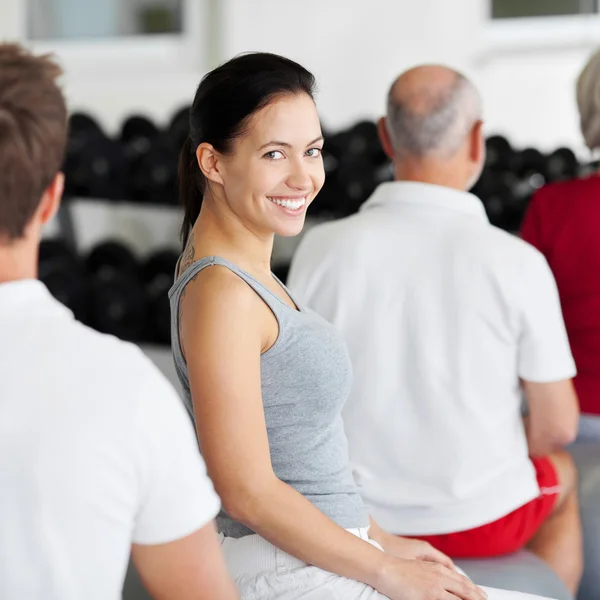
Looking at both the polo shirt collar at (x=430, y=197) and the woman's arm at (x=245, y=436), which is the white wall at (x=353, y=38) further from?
the woman's arm at (x=245, y=436)

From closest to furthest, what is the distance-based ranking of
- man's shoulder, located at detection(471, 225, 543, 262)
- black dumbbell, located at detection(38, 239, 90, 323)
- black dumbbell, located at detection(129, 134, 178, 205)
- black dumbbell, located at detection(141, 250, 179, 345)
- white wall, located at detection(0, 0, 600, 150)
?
1. man's shoulder, located at detection(471, 225, 543, 262)
2. black dumbbell, located at detection(38, 239, 90, 323)
3. black dumbbell, located at detection(141, 250, 179, 345)
4. black dumbbell, located at detection(129, 134, 178, 205)
5. white wall, located at detection(0, 0, 600, 150)

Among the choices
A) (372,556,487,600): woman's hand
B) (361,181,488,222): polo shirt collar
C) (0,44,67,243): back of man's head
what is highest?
(0,44,67,243): back of man's head

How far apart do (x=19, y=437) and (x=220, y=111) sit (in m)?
0.51

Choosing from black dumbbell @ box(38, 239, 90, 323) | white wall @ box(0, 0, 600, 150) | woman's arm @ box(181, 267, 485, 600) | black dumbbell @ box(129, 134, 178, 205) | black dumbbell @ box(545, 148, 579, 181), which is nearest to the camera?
woman's arm @ box(181, 267, 485, 600)

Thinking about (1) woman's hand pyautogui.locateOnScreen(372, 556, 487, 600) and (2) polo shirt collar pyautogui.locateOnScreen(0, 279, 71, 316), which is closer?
(2) polo shirt collar pyautogui.locateOnScreen(0, 279, 71, 316)

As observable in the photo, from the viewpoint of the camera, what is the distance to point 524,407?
1.82m

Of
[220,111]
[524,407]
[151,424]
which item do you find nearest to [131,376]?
[151,424]

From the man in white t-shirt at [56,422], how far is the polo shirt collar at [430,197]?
29.7 inches

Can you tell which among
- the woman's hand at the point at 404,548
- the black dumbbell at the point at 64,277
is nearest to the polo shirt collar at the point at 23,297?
the woman's hand at the point at 404,548

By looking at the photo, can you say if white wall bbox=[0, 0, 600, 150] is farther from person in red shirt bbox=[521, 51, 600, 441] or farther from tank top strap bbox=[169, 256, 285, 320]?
tank top strap bbox=[169, 256, 285, 320]

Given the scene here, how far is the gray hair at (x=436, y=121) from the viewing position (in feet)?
4.68

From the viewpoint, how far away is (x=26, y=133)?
0.64 meters

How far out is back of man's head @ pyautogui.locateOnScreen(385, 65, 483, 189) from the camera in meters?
1.43

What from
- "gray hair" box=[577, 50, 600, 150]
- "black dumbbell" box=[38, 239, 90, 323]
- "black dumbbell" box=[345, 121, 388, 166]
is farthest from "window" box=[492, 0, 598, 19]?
"gray hair" box=[577, 50, 600, 150]
